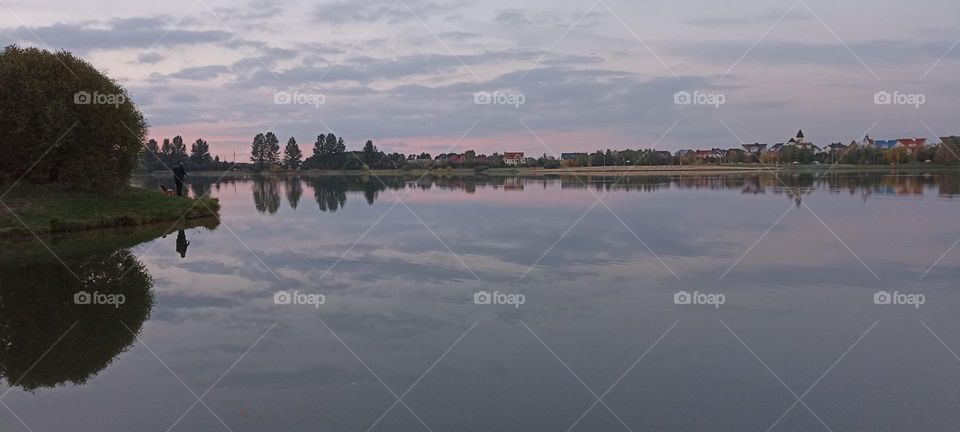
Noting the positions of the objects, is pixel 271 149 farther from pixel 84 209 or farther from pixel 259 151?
pixel 84 209

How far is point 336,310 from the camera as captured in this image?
1249 centimetres

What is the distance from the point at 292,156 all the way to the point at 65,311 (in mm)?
142622

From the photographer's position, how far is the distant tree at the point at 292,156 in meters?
150

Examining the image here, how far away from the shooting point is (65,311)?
1246cm

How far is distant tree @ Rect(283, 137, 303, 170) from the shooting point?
149750 millimetres

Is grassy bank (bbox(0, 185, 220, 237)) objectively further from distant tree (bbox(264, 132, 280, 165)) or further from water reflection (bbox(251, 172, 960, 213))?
distant tree (bbox(264, 132, 280, 165))

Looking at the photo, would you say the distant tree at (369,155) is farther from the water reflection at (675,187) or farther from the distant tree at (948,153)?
the distant tree at (948,153)

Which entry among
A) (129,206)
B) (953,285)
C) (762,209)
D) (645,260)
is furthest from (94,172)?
Answer: (953,285)

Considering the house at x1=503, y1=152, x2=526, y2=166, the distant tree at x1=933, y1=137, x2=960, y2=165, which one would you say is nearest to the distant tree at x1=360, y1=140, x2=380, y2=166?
the house at x1=503, y1=152, x2=526, y2=166

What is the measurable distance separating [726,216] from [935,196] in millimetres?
19837

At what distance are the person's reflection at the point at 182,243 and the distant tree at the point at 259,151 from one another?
12574 cm

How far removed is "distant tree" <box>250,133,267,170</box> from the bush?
4613 inches

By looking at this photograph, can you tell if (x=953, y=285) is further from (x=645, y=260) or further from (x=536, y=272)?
(x=536, y=272)

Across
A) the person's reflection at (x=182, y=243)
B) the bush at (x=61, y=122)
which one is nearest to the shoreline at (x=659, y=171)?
the bush at (x=61, y=122)
